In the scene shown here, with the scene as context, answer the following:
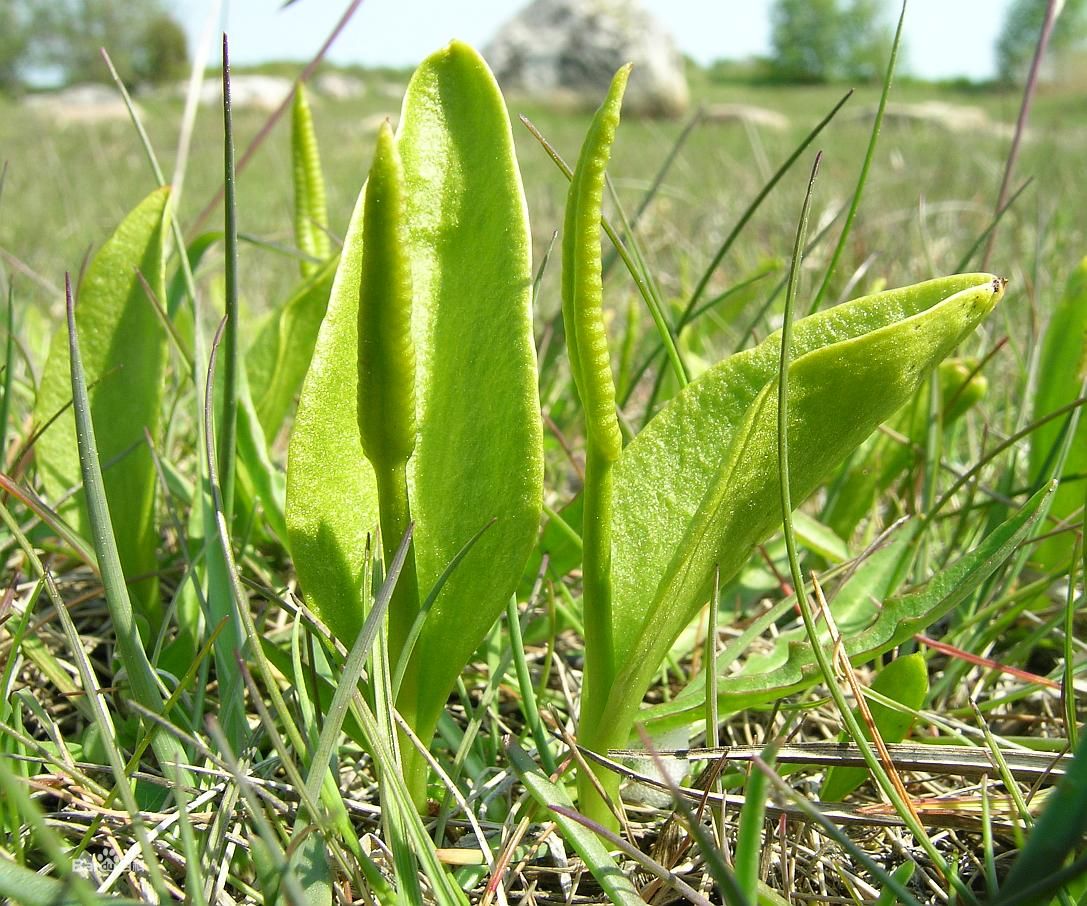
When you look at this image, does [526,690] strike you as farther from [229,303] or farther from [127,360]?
[127,360]

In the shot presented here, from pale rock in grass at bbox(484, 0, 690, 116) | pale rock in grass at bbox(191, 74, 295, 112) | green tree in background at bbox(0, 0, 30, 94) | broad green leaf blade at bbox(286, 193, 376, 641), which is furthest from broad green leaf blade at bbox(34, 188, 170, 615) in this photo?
green tree in background at bbox(0, 0, 30, 94)

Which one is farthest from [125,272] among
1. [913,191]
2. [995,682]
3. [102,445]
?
[913,191]

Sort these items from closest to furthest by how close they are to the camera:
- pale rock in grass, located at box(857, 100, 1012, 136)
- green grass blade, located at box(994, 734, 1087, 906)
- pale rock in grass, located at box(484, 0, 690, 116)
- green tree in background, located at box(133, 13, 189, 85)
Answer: green grass blade, located at box(994, 734, 1087, 906)
pale rock in grass, located at box(857, 100, 1012, 136)
pale rock in grass, located at box(484, 0, 690, 116)
green tree in background, located at box(133, 13, 189, 85)

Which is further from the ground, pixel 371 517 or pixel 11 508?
pixel 371 517

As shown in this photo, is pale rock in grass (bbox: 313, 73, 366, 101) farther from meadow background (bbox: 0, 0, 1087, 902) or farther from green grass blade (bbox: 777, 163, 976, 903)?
green grass blade (bbox: 777, 163, 976, 903)

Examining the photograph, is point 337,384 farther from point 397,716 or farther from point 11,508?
point 11,508

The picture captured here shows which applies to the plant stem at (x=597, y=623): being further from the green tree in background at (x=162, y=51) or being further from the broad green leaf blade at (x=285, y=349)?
the green tree in background at (x=162, y=51)

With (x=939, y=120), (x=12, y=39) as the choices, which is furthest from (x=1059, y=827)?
(x=12, y=39)
